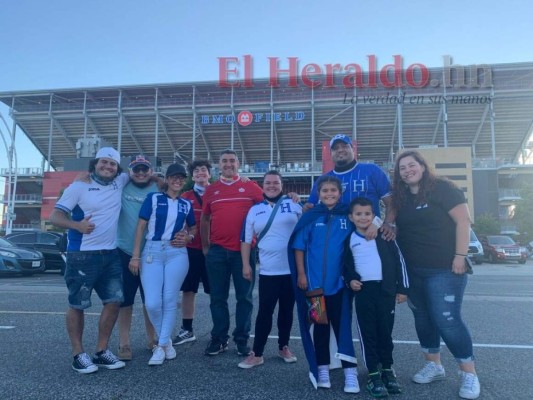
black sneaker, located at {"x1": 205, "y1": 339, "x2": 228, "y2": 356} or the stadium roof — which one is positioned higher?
the stadium roof

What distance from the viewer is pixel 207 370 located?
11.9ft

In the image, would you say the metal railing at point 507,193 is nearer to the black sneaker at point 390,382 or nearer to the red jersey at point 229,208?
the red jersey at point 229,208

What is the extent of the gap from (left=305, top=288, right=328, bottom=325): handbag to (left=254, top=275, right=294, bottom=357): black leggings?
1.82ft

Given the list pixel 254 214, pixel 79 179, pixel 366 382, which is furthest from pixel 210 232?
pixel 366 382

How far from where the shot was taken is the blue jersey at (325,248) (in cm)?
343

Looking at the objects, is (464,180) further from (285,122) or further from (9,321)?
(9,321)

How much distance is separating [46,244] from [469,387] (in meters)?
14.8

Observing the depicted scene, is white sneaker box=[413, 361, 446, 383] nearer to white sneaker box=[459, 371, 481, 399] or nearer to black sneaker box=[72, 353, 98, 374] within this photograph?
white sneaker box=[459, 371, 481, 399]

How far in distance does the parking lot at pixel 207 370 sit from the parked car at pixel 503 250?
17.9 m

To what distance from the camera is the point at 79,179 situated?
3840mm

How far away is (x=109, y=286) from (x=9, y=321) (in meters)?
2.97

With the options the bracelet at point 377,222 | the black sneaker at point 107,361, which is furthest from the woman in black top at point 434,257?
the black sneaker at point 107,361

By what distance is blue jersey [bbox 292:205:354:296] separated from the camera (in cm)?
343

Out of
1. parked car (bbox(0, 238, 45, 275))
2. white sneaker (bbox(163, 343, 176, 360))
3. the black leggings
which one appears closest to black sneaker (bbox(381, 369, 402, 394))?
the black leggings
